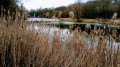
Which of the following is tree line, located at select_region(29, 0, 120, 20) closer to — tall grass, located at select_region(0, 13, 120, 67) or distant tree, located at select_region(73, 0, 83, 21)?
distant tree, located at select_region(73, 0, 83, 21)

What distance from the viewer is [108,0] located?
93.7 feet

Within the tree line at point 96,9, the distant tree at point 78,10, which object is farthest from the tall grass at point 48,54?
the distant tree at point 78,10

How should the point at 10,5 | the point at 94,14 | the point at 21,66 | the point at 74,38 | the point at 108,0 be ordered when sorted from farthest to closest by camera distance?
1. the point at 94,14
2. the point at 108,0
3. the point at 10,5
4. the point at 74,38
5. the point at 21,66

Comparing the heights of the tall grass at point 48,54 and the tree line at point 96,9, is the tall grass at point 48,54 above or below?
below

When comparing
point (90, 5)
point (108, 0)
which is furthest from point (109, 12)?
point (90, 5)

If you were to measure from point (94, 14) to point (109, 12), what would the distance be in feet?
13.0

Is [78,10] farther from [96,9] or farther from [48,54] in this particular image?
[48,54]

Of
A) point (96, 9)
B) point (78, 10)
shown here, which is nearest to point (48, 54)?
point (96, 9)

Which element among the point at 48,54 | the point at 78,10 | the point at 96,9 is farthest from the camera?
the point at 78,10

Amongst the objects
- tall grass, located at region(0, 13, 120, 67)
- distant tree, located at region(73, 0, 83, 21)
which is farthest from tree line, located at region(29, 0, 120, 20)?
tall grass, located at region(0, 13, 120, 67)

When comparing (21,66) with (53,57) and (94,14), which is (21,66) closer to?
(53,57)

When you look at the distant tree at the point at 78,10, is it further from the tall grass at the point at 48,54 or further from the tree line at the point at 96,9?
the tall grass at the point at 48,54

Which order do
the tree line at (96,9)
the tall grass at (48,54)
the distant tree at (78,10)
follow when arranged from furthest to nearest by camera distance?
1. the distant tree at (78,10)
2. the tree line at (96,9)
3. the tall grass at (48,54)

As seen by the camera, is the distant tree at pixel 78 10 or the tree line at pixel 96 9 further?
the distant tree at pixel 78 10
